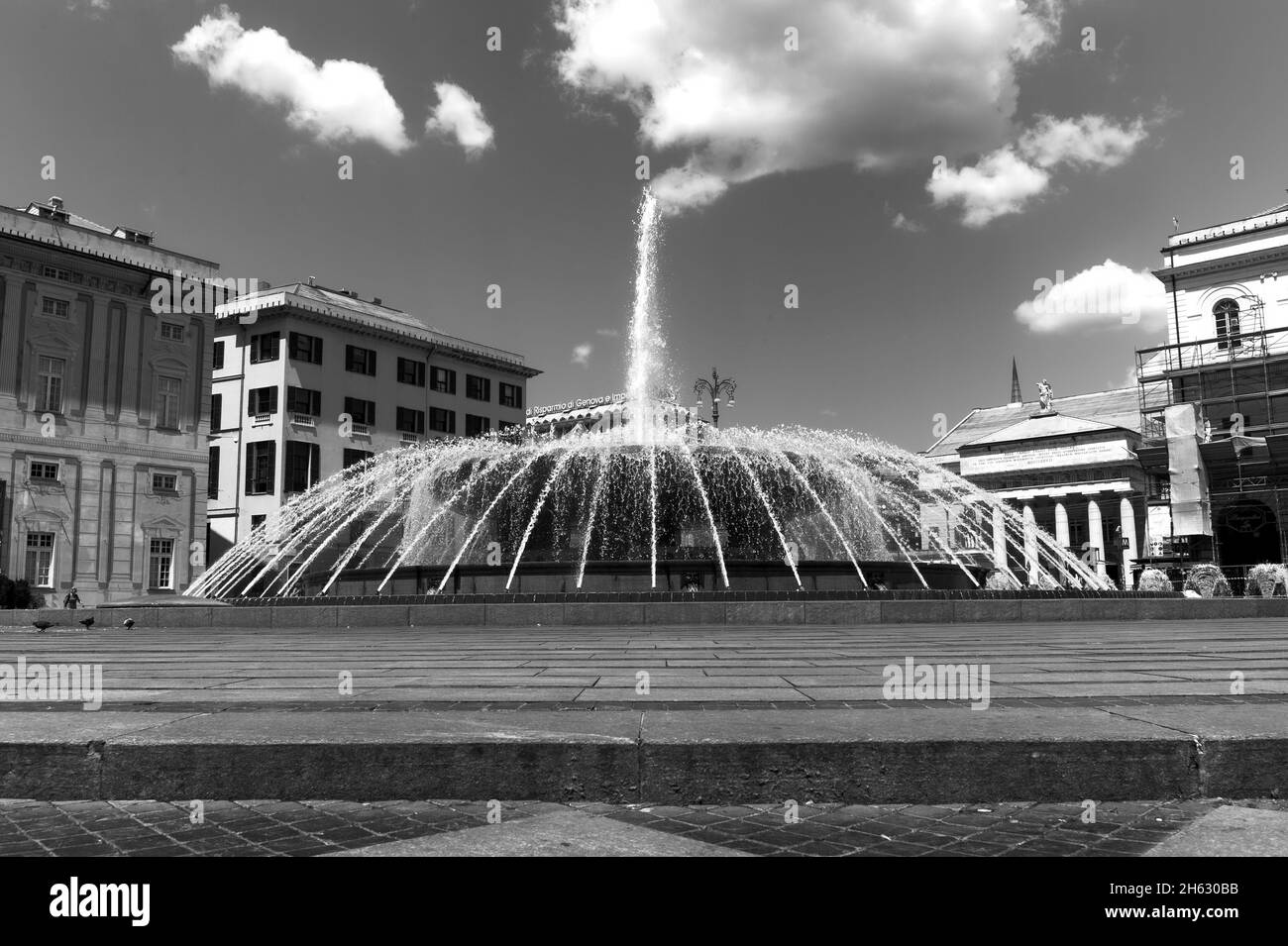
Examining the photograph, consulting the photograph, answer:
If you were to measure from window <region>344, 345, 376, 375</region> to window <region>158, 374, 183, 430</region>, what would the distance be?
12.7m

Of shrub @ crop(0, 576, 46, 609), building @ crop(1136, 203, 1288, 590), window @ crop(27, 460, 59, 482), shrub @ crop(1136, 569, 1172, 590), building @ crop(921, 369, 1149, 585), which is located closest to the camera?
shrub @ crop(0, 576, 46, 609)

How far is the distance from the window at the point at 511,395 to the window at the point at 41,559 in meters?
32.7

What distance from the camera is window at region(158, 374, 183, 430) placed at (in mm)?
42500

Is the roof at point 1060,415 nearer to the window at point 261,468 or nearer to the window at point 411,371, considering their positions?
the window at point 411,371

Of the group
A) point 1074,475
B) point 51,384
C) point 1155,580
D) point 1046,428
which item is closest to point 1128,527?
point 1074,475

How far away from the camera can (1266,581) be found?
33188mm

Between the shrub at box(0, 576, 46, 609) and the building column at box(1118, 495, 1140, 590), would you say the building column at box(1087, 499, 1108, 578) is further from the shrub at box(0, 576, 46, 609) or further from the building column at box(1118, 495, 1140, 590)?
the shrub at box(0, 576, 46, 609)

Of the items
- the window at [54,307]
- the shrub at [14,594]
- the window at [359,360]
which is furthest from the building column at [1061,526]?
the window at [54,307]

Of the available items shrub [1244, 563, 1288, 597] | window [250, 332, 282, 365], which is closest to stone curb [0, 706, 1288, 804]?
shrub [1244, 563, 1288, 597]

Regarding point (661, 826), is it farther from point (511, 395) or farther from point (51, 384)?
point (511, 395)

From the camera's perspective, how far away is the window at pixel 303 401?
5156 cm

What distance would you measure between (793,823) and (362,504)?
18.9 meters
